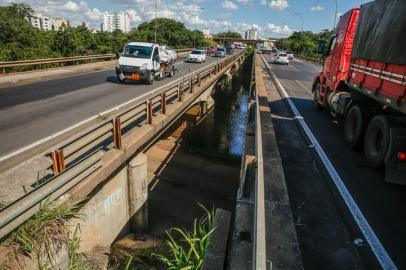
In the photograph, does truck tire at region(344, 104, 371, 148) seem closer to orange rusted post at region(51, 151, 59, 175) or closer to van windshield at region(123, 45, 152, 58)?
orange rusted post at region(51, 151, 59, 175)

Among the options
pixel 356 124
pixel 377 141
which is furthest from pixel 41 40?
pixel 377 141

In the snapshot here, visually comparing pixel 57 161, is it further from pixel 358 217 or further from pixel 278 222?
pixel 358 217

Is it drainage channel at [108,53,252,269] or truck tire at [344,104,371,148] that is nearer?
drainage channel at [108,53,252,269]

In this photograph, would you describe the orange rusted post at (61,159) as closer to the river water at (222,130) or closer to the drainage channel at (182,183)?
the drainage channel at (182,183)

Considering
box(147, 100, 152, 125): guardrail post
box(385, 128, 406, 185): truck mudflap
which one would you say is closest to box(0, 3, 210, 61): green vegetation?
box(147, 100, 152, 125): guardrail post

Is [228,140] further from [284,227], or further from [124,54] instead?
[284,227]

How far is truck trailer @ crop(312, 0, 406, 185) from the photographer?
6012 millimetres

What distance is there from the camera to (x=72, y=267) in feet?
16.3

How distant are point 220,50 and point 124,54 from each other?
148ft

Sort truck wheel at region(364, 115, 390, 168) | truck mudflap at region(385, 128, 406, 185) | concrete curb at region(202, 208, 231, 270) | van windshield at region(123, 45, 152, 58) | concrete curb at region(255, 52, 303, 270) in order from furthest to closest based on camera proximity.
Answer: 1. van windshield at region(123, 45, 152, 58)
2. truck wheel at region(364, 115, 390, 168)
3. truck mudflap at region(385, 128, 406, 185)
4. concrete curb at region(202, 208, 231, 270)
5. concrete curb at region(255, 52, 303, 270)

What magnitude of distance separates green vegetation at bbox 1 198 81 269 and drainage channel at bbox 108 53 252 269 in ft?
4.02

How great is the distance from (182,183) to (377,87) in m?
10.1

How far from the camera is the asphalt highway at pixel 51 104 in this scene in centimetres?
820

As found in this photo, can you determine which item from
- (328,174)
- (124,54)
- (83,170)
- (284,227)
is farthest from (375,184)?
(124,54)
